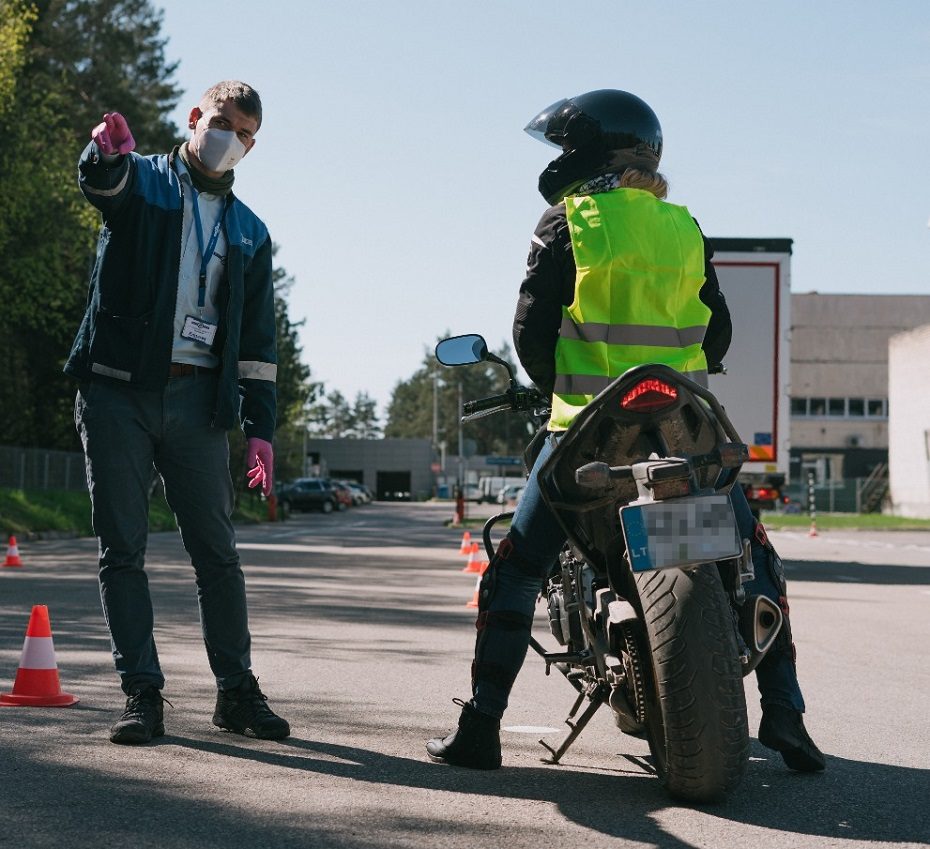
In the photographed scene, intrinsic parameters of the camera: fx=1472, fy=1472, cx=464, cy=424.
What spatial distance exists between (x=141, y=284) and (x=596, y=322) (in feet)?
5.39

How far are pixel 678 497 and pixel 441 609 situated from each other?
25.9 ft

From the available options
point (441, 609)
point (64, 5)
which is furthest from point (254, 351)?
point (64, 5)

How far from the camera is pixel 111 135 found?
4746 mm

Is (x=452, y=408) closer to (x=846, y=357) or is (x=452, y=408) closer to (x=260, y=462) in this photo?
(x=846, y=357)

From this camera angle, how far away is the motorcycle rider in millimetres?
4379

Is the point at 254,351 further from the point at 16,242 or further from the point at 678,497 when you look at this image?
the point at 16,242

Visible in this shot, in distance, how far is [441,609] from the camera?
1169 centimetres

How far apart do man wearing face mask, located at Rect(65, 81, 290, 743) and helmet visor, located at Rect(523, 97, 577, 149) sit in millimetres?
990

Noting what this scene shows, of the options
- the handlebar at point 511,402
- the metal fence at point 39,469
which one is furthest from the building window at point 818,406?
the handlebar at point 511,402

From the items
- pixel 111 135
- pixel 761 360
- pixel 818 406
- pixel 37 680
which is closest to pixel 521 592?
pixel 111 135

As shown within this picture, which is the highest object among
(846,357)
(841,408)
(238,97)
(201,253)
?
(846,357)

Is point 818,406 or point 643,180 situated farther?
point 818,406

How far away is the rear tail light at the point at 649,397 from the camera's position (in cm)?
411

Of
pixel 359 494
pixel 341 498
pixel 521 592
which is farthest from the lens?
pixel 359 494
